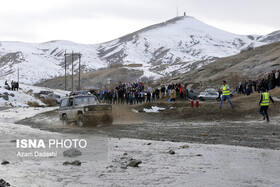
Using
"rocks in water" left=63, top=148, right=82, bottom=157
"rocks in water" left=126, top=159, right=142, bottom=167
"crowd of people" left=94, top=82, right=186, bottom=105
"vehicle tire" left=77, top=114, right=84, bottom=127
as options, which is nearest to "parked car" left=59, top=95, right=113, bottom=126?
"vehicle tire" left=77, top=114, right=84, bottom=127

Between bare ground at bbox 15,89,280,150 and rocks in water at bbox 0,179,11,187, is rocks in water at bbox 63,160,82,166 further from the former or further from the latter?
bare ground at bbox 15,89,280,150

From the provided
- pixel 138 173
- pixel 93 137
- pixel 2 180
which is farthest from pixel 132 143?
pixel 2 180

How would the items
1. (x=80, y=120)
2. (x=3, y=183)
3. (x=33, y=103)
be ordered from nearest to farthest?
(x=3, y=183), (x=80, y=120), (x=33, y=103)

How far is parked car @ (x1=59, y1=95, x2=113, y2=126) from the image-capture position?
19281 mm

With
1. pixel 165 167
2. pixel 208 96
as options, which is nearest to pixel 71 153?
pixel 165 167

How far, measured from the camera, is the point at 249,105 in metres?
22.0

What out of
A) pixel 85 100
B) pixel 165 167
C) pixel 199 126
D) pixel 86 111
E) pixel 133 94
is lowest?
pixel 165 167

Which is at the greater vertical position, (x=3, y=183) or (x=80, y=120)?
(x=80, y=120)

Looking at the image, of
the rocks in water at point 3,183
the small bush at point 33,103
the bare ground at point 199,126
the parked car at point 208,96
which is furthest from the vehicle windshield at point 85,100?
the small bush at point 33,103

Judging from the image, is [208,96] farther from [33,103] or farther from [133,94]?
[33,103]

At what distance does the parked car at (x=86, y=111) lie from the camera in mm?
19281

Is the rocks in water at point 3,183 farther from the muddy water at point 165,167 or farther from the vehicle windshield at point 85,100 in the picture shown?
the vehicle windshield at point 85,100

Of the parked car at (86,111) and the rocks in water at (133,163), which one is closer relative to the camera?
the rocks in water at (133,163)

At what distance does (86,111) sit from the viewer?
1933cm
